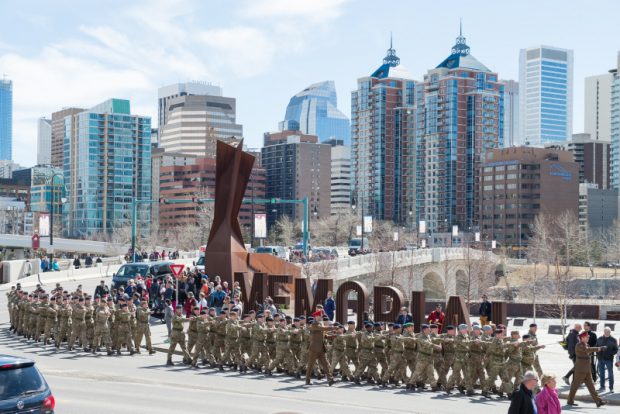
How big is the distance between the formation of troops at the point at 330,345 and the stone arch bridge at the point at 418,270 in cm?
2775

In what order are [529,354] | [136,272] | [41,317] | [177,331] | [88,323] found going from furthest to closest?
1. [136,272]
2. [41,317]
3. [88,323]
4. [177,331]
5. [529,354]

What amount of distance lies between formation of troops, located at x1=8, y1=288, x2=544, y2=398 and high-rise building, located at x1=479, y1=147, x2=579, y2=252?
442ft

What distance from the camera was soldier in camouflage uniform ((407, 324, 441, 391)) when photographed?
1973cm

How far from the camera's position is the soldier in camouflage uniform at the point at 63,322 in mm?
26656

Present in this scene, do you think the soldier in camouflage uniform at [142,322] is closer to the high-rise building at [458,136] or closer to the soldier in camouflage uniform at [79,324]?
the soldier in camouflage uniform at [79,324]

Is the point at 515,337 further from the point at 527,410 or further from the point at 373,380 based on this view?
the point at 527,410

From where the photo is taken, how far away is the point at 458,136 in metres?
186

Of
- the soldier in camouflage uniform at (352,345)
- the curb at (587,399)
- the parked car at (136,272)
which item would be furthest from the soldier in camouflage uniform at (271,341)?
the parked car at (136,272)

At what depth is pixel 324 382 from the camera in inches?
835

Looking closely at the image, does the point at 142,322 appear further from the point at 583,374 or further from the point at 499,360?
the point at 583,374

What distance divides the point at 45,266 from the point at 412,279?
30407mm

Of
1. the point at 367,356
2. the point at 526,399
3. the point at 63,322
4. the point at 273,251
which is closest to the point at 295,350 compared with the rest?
the point at 367,356

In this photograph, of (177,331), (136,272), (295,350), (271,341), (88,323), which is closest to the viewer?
(295,350)

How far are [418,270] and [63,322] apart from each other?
2239 inches
